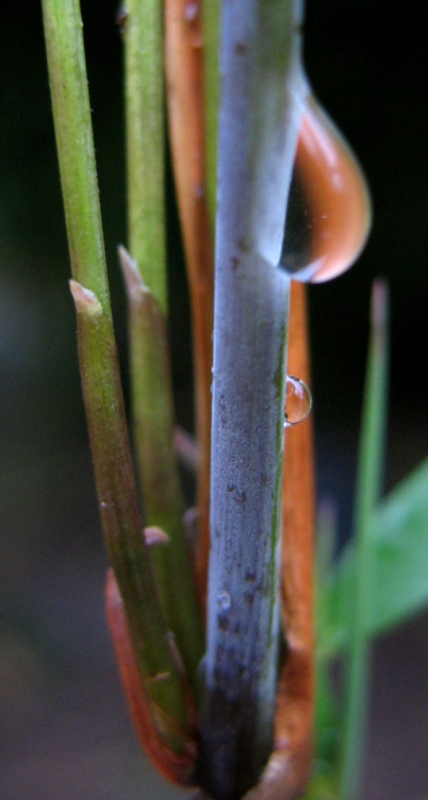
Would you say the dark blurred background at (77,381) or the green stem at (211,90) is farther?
the dark blurred background at (77,381)

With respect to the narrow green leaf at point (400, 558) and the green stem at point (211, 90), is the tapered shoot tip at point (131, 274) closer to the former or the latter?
the green stem at point (211, 90)

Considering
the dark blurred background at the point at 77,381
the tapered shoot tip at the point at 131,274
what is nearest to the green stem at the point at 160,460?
the tapered shoot tip at the point at 131,274

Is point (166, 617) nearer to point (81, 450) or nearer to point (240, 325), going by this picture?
point (240, 325)

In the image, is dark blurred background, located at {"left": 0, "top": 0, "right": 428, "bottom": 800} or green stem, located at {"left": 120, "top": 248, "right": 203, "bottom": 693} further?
dark blurred background, located at {"left": 0, "top": 0, "right": 428, "bottom": 800}

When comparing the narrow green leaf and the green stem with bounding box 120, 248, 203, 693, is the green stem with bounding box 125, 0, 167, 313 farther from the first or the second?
the narrow green leaf

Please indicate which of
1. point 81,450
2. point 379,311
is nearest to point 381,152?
point 81,450

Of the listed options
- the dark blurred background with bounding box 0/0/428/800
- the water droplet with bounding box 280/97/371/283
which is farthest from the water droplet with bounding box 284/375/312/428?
the dark blurred background with bounding box 0/0/428/800
